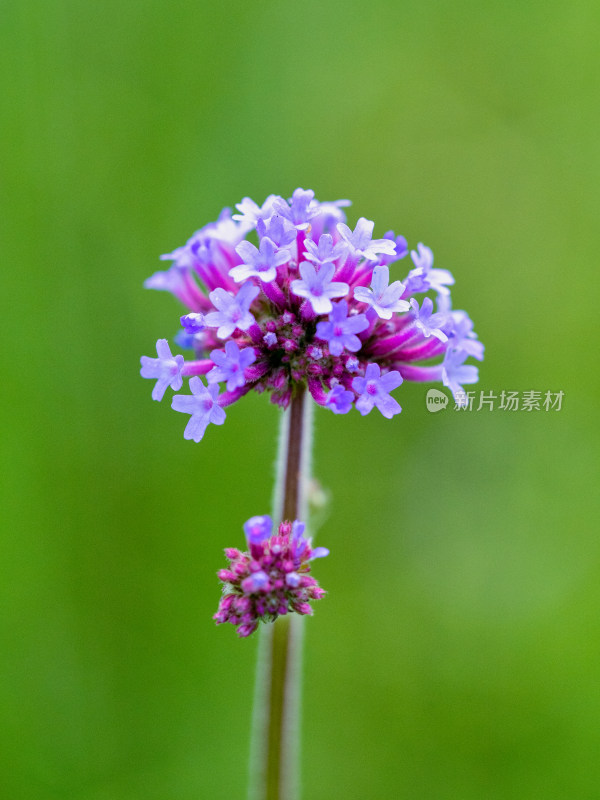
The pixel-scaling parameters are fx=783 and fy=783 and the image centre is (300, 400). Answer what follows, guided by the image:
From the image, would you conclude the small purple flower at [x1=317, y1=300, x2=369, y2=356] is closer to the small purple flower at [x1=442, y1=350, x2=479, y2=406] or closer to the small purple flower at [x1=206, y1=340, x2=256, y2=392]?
the small purple flower at [x1=206, y1=340, x2=256, y2=392]

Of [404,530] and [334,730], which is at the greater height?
[404,530]

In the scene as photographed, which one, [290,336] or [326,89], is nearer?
[290,336]

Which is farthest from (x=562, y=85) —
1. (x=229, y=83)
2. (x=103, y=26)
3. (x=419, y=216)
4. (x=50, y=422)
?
(x=50, y=422)

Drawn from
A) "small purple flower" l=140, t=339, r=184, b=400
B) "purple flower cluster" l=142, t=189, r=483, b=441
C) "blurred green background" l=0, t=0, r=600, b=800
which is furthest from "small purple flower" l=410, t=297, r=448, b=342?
"blurred green background" l=0, t=0, r=600, b=800

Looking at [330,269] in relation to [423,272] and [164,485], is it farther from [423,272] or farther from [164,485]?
[164,485]

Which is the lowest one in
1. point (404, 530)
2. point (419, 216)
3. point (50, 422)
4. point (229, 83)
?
point (404, 530)

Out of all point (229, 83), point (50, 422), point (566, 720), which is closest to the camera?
point (566, 720)
